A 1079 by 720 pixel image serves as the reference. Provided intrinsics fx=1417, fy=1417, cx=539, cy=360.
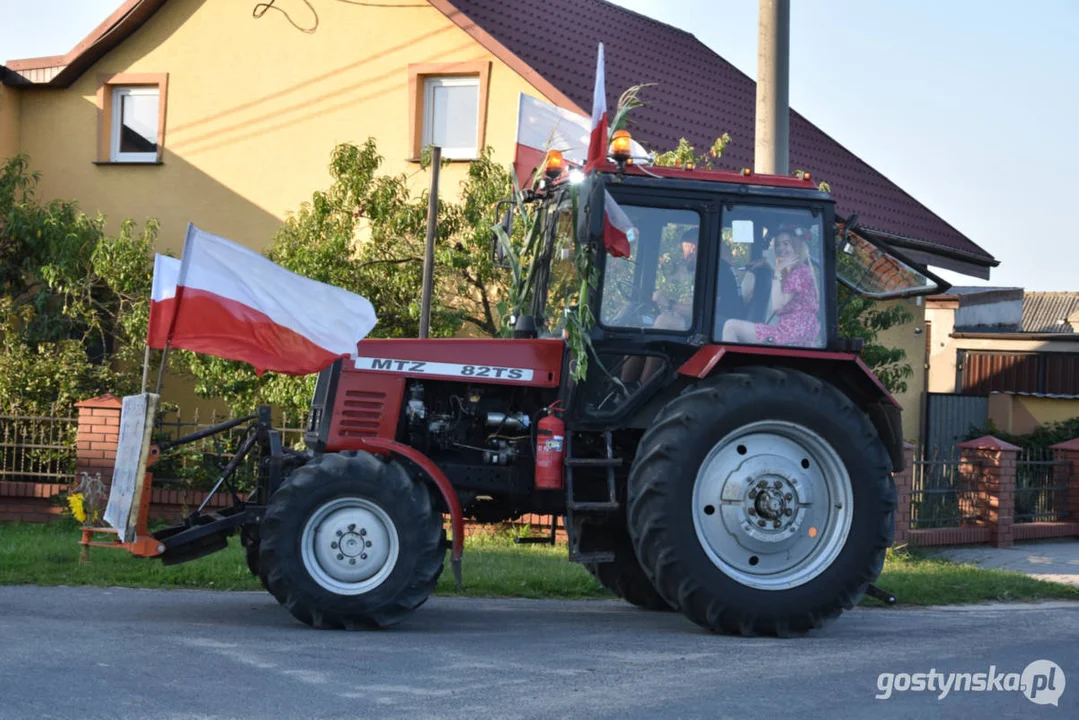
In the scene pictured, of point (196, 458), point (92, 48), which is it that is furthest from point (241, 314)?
point (92, 48)

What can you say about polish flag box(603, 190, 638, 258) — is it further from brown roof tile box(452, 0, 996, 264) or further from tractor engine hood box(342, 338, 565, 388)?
brown roof tile box(452, 0, 996, 264)

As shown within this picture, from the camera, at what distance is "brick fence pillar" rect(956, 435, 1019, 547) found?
586 inches

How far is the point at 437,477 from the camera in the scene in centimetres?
786

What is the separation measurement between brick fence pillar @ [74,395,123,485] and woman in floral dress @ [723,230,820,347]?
297 inches

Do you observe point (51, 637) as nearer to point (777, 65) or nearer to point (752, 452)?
point (752, 452)

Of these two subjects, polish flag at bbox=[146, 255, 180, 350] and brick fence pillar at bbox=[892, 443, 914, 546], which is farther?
brick fence pillar at bbox=[892, 443, 914, 546]

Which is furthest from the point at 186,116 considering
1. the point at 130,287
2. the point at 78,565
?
the point at 78,565

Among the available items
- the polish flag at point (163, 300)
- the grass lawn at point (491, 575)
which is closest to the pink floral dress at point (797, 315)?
the grass lawn at point (491, 575)

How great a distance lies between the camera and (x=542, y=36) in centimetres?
1836

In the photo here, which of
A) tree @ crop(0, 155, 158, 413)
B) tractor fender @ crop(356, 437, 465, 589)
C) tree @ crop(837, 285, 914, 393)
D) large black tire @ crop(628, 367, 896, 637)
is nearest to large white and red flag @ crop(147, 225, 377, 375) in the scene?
tractor fender @ crop(356, 437, 465, 589)

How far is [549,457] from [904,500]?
6551 millimetres

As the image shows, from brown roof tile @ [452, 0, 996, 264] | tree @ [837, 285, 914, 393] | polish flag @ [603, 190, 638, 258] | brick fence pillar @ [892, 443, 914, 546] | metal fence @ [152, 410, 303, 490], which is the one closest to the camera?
polish flag @ [603, 190, 638, 258]

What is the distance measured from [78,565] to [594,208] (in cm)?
511

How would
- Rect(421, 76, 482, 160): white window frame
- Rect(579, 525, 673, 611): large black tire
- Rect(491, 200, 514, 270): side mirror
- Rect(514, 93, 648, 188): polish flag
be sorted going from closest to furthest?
Rect(579, 525, 673, 611): large black tire < Rect(491, 200, 514, 270): side mirror < Rect(514, 93, 648, 188): polish flag < Rect(421, 76, 482, 160): white window frame
